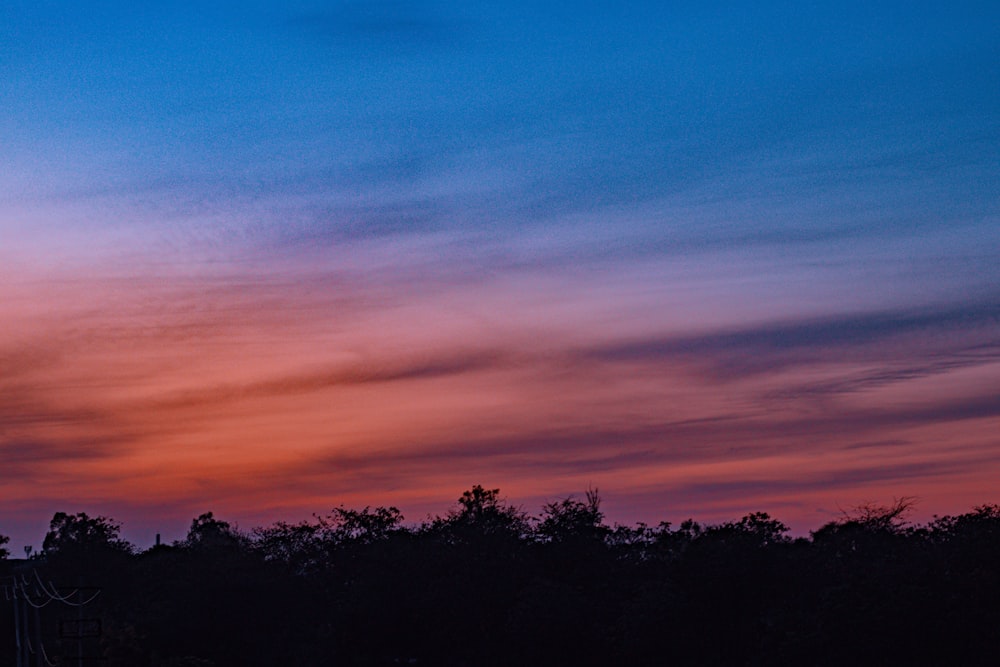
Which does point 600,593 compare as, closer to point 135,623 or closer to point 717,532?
point 717,532

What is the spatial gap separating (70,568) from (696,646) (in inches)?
1550

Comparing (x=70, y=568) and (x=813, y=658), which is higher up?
(x=70, y=568)

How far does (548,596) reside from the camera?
165 ft

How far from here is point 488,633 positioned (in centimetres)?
5244

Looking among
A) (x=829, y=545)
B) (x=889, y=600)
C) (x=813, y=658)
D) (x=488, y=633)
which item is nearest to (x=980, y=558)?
(x=889, y=600)

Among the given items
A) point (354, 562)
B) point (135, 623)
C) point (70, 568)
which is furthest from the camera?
point (70, 568)

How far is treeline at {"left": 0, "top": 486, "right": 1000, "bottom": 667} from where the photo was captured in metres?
41.4

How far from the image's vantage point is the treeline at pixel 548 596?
41438mm

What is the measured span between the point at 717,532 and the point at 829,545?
178 inches

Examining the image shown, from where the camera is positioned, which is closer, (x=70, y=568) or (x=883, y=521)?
(x=883, y=521)

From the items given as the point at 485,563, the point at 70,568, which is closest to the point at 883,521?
the point at 485,563

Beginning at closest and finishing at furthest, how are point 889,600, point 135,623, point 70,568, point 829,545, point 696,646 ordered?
point 889,600 < point 696,646 < point 829,545 < point 135,623 < point 70,568

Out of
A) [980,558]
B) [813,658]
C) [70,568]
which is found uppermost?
[70,568]

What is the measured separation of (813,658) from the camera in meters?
42.1
